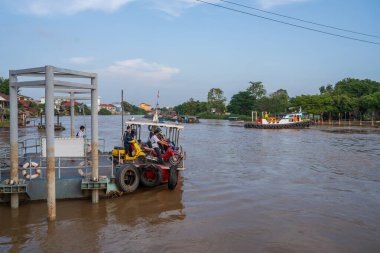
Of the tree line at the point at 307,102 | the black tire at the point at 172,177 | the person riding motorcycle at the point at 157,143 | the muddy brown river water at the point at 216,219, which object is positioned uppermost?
the tree line at the point at 307,102

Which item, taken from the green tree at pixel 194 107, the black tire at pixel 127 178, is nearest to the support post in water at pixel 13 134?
the black tire at pixel 127 178

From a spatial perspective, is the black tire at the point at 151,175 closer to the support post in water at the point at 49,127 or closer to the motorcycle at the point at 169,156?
the motorcycle at the point at 169,156

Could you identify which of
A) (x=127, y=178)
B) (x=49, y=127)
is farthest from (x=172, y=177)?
(x=49, y=127)

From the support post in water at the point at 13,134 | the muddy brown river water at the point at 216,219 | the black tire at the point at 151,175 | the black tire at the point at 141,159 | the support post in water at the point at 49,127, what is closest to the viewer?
the muddy brown river water at the point at 216,219

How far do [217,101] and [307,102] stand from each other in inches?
1826

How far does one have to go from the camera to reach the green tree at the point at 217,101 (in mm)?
114188

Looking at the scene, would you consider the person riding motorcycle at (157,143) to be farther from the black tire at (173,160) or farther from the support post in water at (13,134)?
the support post in water at (13,134)

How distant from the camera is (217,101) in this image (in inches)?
4530

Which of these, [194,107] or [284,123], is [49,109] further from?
[194,107]

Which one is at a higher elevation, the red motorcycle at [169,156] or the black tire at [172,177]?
the red motorcycle at [169,156]

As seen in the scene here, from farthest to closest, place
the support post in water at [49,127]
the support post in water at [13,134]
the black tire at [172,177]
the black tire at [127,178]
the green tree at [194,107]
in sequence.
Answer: the green tree at [194,107]
the black tire at [172,177]
the black tire at [127,178]
the support post in water at [13,134]
the support post in water at [49,127]

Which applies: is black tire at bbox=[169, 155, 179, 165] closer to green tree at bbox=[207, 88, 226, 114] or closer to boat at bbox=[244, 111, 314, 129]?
boat at bbox=[244, 111, 314, 129]

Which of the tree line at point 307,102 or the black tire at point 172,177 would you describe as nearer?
the black tire at point 172,177

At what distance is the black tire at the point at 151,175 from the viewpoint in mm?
10922
